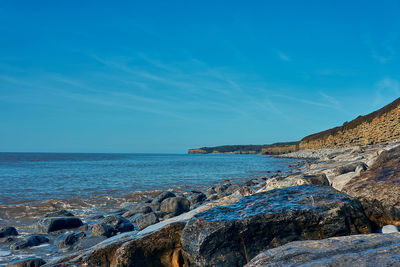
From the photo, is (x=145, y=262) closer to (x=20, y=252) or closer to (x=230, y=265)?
(x=230, y=265)

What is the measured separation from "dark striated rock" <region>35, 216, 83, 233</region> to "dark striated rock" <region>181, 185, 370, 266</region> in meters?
6.41

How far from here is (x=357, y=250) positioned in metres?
2.65

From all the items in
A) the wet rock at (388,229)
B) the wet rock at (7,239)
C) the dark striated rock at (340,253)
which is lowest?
the wet rock at (7,239)

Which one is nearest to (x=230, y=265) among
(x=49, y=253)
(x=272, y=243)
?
(x=272, y=243)

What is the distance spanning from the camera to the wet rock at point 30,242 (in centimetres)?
714

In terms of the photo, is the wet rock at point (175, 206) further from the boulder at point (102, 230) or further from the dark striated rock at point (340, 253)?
the dark striated rock at point (340, 253)

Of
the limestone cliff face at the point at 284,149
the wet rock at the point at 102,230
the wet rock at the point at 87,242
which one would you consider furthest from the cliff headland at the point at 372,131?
the wet rock at the point at 87,242

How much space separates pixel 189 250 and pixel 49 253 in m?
4.71

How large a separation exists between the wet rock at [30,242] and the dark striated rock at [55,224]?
29.5 inches

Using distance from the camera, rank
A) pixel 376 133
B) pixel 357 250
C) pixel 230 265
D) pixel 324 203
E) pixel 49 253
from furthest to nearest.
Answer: pixel 376 133, pixel 49 253, pixel 324 203, pixel 230 265, pixel 357 250

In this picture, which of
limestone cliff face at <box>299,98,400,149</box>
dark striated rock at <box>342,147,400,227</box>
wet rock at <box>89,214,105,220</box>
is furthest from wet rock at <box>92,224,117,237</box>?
limestone cliff face at <box>299,98,400,149</box>

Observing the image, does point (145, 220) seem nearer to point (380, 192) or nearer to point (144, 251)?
point (144, 251)

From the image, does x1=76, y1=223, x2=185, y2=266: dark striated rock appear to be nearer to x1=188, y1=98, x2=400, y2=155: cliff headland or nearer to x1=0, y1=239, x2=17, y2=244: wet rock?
x1=0, y1=239, x2=17, y2=244: wet rock

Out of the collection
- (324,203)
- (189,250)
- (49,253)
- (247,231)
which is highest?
(324,203)
